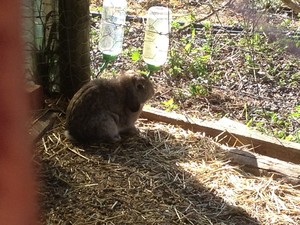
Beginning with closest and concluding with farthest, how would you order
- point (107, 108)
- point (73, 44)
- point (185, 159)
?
point (185, 159) → point (107, 108) → point (73, 44)

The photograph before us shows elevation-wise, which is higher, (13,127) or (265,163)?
(13,127)

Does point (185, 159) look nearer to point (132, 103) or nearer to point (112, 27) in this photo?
point (132, 103)

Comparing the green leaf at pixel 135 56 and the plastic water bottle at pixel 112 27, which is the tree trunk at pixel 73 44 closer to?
the plastic water bottle at pixel 112 27

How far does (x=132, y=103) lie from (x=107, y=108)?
10.2 inches

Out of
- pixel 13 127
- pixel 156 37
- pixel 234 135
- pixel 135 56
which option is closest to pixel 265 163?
pixel 234 135

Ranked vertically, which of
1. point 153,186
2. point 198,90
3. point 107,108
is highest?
point 107,108

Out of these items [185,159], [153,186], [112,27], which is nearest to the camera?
[153,186]

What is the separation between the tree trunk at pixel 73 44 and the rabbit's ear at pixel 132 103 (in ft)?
1.81

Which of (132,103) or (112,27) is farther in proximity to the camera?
(112,27)

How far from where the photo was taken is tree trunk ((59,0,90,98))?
4543 millimetres

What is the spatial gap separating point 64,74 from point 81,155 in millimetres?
1005

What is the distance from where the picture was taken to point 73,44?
4.64m

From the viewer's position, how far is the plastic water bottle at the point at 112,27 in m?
5.41

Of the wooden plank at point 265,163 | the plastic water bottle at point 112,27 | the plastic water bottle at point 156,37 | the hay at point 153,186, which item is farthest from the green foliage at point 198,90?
the wooden plank at point 265,163
